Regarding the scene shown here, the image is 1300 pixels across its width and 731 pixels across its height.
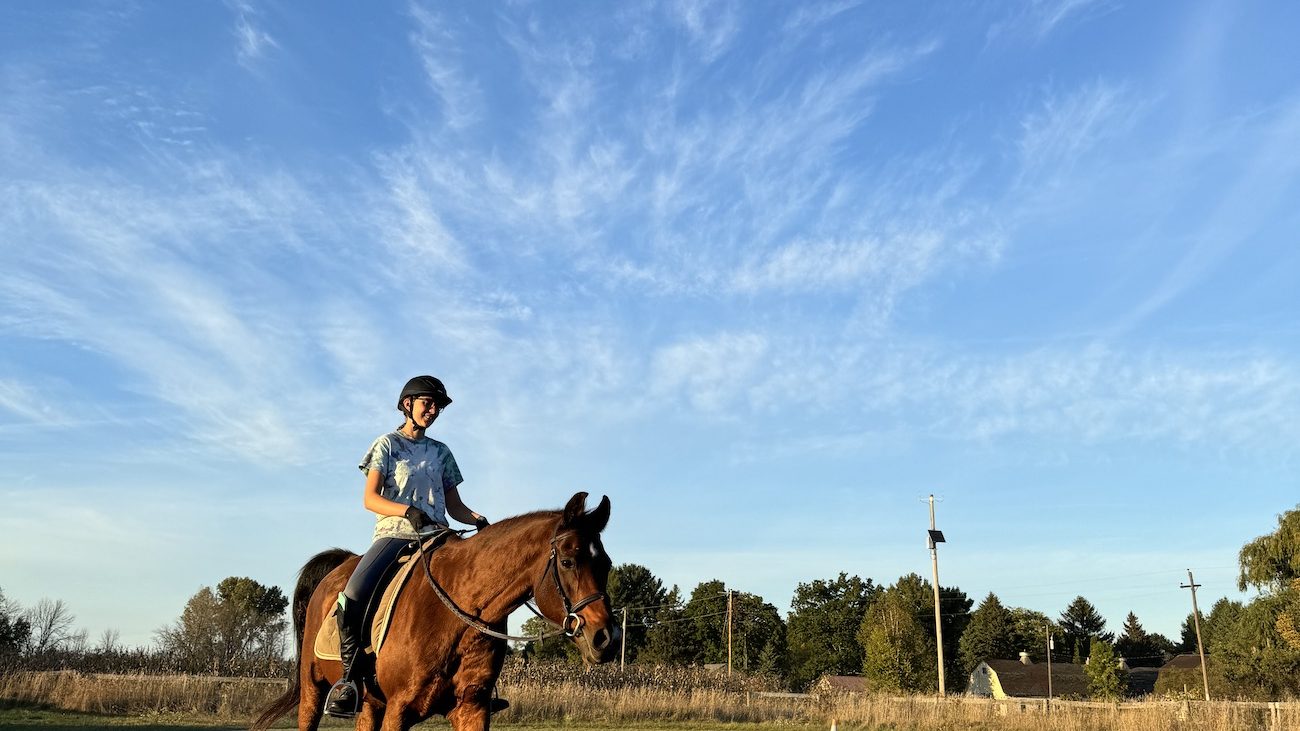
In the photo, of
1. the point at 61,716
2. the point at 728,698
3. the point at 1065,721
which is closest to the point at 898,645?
the point at 728,698

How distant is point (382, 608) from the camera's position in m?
5.88

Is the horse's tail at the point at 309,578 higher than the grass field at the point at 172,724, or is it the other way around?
the horse's tail at the point at 309,578

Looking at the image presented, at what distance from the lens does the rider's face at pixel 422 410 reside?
6.66 metres

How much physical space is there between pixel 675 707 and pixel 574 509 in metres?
27.7

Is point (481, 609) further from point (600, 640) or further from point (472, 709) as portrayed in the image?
point (600, 640)

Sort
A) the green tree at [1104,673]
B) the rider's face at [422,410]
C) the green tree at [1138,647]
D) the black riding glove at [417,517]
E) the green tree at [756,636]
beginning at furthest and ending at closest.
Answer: the green tree at [1138,647] < the green tree at [756,636] < the green tree at [1104,673] < the rider's face at [422,410] < the black riding glove at [417,517]

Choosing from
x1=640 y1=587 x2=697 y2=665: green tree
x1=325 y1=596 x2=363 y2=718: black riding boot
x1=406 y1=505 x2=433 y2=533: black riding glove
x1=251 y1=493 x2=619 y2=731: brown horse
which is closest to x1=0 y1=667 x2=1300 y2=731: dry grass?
x1=325 y1=596 x2=363 y2=718: black riding boot

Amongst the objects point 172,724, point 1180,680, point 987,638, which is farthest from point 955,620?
point 172,724

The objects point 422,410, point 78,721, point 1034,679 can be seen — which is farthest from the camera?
point 1034,679

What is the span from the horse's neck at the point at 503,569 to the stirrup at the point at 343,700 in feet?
3.00

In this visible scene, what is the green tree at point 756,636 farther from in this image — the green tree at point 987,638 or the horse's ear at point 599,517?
the horse's ear at point 599,517

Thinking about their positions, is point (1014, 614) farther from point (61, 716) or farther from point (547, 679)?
point (61, 716)

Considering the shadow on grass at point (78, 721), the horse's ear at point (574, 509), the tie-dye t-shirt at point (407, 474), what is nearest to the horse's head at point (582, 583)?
the horse's ear at point (574, 509)

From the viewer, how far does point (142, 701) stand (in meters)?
25.9
